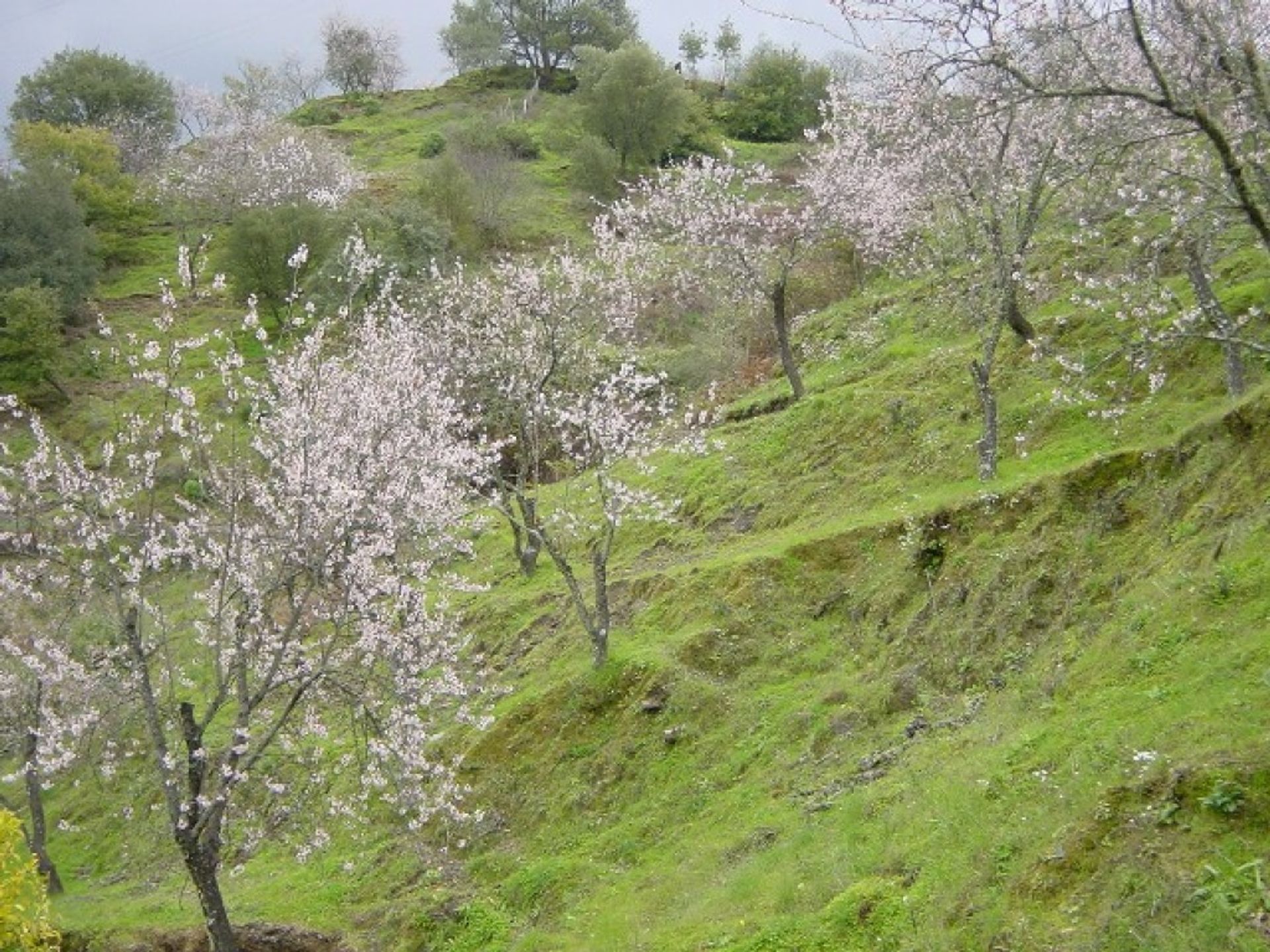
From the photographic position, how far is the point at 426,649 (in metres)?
21.6

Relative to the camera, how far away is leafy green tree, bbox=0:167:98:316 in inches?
1892

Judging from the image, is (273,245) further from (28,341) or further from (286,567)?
(286,567)

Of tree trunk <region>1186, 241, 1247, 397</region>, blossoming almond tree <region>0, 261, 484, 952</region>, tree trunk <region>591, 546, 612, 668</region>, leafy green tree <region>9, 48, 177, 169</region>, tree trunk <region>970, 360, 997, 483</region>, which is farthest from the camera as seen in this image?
leafy green tree <region>9, 48, 177, 169</region>

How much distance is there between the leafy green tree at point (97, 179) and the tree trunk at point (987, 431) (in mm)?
52350

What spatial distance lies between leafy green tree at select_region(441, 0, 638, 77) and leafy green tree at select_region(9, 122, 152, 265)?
118ft

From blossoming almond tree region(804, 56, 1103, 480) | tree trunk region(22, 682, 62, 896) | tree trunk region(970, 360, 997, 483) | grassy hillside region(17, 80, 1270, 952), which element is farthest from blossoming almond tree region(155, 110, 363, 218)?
tree trunk region(970, 360, 997, 483)

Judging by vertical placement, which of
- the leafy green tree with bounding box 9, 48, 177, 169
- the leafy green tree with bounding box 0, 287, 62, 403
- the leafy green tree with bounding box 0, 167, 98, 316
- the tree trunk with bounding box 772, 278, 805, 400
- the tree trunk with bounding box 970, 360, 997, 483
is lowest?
the tree trunk with bounding box 970, 360, 997, 483

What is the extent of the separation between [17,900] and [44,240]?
135ft

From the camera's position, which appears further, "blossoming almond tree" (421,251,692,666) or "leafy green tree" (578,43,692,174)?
"leafy green tree" (578,43,692,174)

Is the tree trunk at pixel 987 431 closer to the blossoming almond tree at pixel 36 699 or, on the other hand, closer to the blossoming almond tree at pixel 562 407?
the blossoming almond tree at pixel 562 407

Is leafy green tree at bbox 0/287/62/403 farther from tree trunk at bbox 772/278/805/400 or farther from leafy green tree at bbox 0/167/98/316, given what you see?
tree trunk at bbox 772/278/805/400

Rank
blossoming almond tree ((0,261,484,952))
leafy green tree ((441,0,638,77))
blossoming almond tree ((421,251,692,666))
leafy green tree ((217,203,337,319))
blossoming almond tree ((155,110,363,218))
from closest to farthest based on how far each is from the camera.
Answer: blossoming almond tree ((0,261,484,952)), blossoming almond tree ((421,251,692,666)), leafy green tree ((217,203,337,319)), blossoming almond tree ((155,110,363,218)), leafy green tree ((441,0,638,77))

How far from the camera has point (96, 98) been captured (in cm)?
7562

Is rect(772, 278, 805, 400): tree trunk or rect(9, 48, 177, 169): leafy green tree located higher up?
rect(9, 48, 177, 169): leafy green tree
